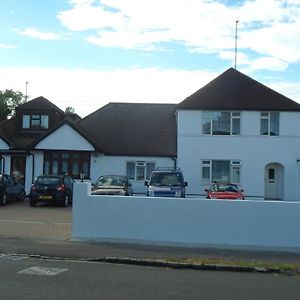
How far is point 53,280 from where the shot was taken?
9.20m

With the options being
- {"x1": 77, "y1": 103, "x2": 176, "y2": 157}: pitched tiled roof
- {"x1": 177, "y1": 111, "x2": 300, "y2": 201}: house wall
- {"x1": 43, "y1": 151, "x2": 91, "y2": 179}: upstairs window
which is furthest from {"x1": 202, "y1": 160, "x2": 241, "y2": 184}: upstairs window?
{"x1": 43, "y1": 151, "x2": 91, "y2": 179}: upstairs window

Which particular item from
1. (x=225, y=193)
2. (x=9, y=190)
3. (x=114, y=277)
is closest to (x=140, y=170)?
(x=9, y=190)

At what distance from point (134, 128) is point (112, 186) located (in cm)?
1036

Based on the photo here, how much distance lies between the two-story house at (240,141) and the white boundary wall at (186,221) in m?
18.3

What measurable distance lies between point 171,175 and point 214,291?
16588mm

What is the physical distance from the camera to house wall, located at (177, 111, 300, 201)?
3238 centimetres

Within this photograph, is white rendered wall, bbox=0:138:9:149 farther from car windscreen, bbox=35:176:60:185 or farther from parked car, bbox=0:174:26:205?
car windscreen, bbox=35:176:60:185

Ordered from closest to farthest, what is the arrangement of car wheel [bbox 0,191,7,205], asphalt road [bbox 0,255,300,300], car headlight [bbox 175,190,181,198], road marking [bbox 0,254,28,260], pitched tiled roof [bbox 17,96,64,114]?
asphalt road [bbox 0,255,300,300] → road marking [bbox 0,254,28,260] → car headlight [bbox 175,190,181,198] → car wheel [bbox 0,191,7,205] → pitched tiled roof [bbox 17,96,64,114]

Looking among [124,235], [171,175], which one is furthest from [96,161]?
[124,235]

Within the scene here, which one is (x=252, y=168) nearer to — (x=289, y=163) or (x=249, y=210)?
(x=289, y=163)

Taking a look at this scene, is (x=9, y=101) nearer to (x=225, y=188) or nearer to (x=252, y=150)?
(x=252, y=150)

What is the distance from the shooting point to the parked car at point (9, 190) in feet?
85.0

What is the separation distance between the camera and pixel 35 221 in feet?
62.1

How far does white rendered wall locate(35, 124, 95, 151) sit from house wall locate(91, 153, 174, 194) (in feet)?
4.41
